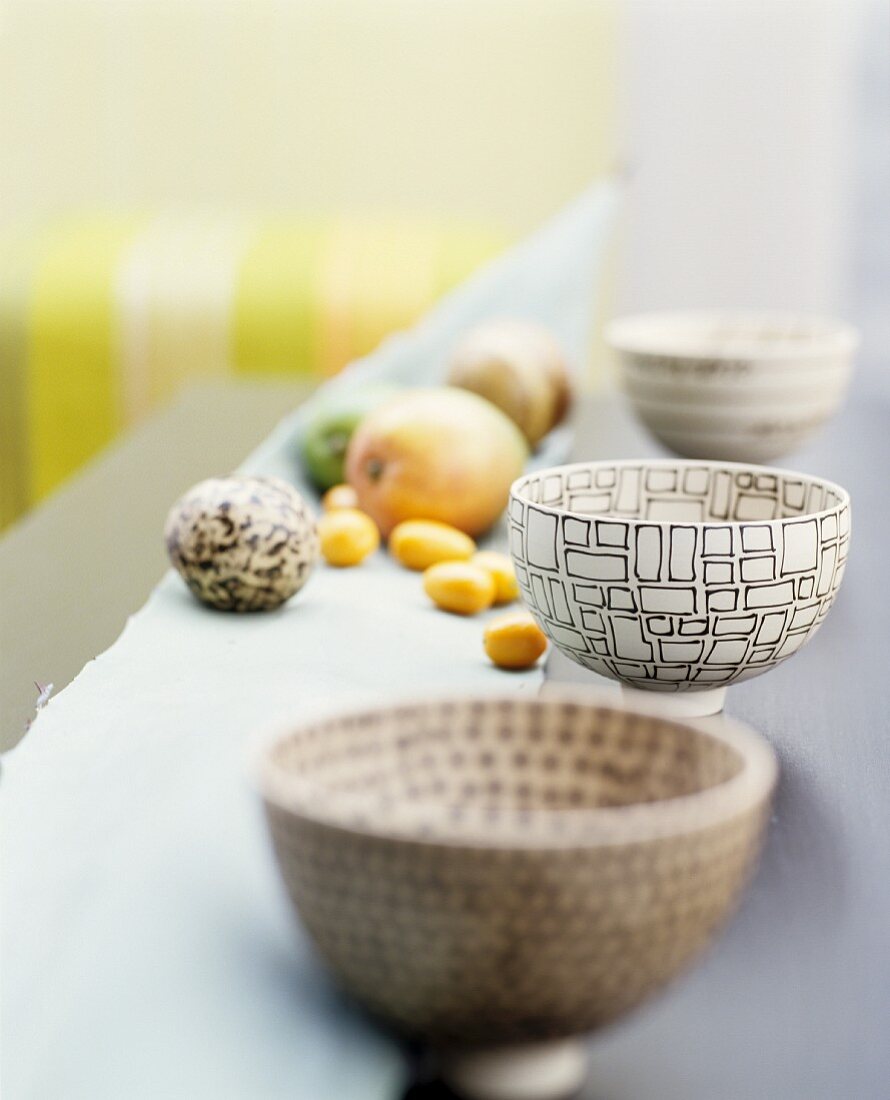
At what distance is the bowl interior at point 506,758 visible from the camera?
346 millimetres

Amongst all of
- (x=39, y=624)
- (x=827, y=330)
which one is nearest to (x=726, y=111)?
(x=827, y=330)

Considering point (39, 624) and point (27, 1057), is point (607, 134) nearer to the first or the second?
point (39, 624)

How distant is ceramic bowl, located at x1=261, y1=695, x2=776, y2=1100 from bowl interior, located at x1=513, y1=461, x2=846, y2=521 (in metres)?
0.28

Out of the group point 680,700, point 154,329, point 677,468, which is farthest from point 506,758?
point 154,329

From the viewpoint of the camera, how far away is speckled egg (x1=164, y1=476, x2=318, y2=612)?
0.69 metres

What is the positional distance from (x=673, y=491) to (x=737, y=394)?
282 mm

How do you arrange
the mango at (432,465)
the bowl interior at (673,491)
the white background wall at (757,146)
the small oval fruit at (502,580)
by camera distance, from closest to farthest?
the bowl interior at (673,491) < the small oval fruit at (502,580) < the mango at (432,465) < the white background wall at (757,146)

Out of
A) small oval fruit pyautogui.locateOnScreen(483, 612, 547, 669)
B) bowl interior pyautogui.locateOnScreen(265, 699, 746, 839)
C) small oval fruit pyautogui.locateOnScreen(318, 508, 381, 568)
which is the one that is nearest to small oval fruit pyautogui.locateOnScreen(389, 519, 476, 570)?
small oval fruit pyautogui.locateOnScreen(318, 508, 381, 568)

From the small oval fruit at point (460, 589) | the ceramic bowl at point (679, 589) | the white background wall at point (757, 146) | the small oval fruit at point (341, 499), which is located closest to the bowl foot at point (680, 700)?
the ceramic bowl at point (679, 589)

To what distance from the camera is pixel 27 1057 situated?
0.34 m

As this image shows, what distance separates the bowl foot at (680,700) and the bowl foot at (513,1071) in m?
0.23

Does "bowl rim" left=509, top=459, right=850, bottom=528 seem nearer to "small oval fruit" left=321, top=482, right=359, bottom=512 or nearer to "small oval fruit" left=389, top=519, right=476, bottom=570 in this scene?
"small oval fruit" left=389, top=519, right=476, bottom=570

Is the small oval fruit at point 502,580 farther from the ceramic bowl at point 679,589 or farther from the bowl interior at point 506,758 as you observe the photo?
the bowl interior at point 506,758

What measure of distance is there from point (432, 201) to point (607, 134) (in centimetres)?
38
